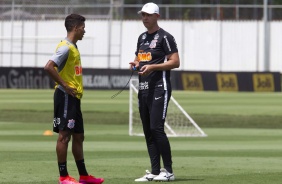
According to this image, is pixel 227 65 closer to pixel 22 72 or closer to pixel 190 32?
pixel 190 32

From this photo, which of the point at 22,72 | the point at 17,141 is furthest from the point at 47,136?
the point at 22,72

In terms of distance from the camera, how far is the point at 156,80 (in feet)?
39.4

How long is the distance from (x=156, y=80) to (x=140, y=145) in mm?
6576

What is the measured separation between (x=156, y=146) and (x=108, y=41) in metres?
46.7

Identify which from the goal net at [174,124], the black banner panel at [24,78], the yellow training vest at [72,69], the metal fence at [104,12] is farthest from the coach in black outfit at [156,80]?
the metal fence at [104,12]

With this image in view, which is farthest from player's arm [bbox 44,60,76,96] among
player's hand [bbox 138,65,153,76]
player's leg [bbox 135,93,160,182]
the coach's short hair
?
player's leg [bbox 135,93,160,182]

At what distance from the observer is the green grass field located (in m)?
12.8

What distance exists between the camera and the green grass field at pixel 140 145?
12781 mm

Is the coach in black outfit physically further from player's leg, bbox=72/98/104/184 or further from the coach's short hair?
the coach's short hair

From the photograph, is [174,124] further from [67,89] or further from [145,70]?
[67,89]

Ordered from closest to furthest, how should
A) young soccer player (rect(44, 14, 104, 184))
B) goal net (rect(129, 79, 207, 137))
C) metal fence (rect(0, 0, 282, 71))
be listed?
1. young soccer player (rect(44, 14, 104, 184))
2. goal net (rect(129, 79, 207, 137))
3. metal fence (rect(0, 0, 282, 71))

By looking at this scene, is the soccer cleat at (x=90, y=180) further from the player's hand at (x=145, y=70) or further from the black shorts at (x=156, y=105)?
the player's hand at (x=145, y=70)

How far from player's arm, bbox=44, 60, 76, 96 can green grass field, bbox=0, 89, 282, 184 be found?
1437 millimetres

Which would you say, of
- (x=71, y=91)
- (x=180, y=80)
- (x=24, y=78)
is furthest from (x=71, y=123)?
(x=24, y=78)
